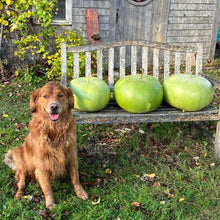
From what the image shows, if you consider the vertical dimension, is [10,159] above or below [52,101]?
below

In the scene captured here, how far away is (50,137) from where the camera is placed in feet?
8.86

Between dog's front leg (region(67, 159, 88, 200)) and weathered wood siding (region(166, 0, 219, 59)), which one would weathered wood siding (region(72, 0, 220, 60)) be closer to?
weathered wood siding (region(166, 0, 219, 59))

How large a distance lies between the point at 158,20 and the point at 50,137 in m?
6.15

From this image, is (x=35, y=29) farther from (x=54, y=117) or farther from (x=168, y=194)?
(x=168, y=194)

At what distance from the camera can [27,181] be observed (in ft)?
10.2

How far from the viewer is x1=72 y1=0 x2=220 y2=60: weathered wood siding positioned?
711 cm

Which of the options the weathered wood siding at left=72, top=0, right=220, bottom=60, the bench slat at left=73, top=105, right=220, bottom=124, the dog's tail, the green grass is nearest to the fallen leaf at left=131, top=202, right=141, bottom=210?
the green grass

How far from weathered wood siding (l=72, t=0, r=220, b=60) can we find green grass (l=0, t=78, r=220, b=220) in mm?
3645

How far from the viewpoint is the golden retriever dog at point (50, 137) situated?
8.54 feet

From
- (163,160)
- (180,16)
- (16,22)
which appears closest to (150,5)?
(180,16)

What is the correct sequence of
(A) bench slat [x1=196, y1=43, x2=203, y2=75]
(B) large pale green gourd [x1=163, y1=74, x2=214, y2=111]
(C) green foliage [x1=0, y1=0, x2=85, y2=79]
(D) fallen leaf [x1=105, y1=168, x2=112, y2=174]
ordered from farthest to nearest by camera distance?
(C) green foliage [x1=0, y1=0, x2=85, y2=79]
(A) bench slat [x1=196, y1=43, x2=203, y2=75]
(D) fallen leaf [x1=105, y1=168, x2=112, y2=174]
(B) large pale green gourd [x1=163, y1=74, x2=214, y2=111]

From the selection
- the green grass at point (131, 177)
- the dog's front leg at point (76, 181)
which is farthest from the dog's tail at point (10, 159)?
the dog's front leg at point (76, 181)

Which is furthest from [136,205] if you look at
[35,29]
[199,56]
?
[35,29]

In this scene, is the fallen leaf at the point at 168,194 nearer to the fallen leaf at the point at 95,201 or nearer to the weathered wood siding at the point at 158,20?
the fallen leaf at the point at 95,201
